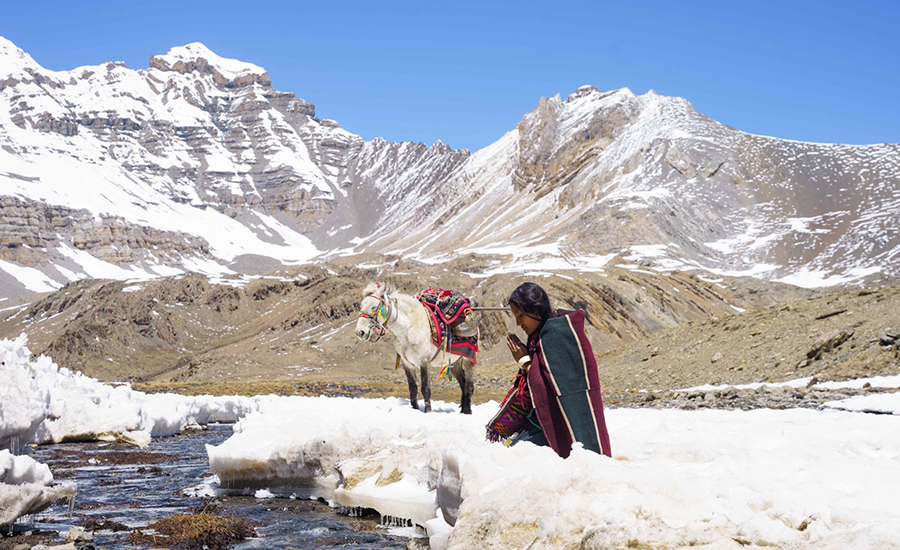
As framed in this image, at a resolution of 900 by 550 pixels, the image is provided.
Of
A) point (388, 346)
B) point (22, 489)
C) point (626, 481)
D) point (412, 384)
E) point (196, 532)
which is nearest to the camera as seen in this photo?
point (626, 481)

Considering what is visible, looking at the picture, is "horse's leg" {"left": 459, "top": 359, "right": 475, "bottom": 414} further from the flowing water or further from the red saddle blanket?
the flowing water

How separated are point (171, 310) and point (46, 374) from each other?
7543cm

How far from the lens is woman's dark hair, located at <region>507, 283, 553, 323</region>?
6433 mm

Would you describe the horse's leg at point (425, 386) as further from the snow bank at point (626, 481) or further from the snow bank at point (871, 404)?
the snow bank at point (871, 404)

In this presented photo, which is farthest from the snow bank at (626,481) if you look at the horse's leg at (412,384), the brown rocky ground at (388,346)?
the brown rocky ground at (388,346)

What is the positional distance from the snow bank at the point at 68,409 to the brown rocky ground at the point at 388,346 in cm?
1248

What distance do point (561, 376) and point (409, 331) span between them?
22.9ft

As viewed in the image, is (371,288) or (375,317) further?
(371,288)

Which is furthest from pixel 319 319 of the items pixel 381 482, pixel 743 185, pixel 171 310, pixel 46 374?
pixel 743 185

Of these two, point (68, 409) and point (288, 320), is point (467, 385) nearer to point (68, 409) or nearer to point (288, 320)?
point (68, 409)

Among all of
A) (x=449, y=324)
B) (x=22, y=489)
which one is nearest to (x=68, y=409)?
(x=449, y=324)

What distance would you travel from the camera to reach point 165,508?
9.51m

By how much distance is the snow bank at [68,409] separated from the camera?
512 inches

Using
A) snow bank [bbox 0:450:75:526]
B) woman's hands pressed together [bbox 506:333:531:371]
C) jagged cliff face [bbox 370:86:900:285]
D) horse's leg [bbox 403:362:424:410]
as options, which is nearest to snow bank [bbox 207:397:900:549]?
woman's hands pressed together [bbox 506:333:531:371]
